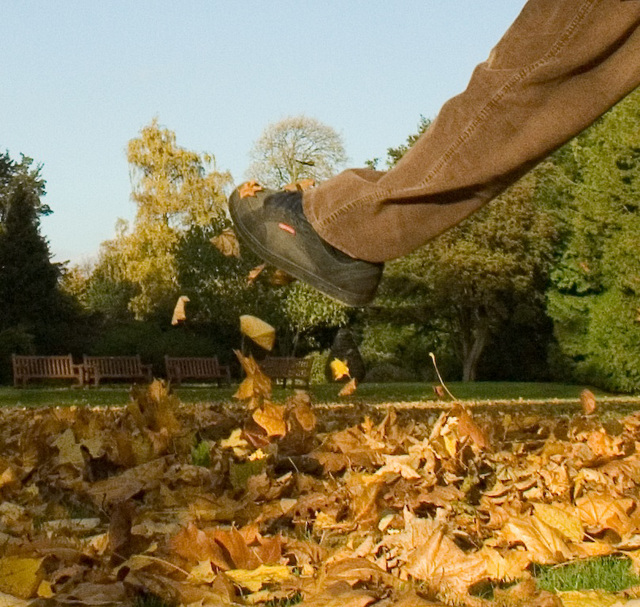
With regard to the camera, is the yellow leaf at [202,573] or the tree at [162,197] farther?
the tree at [162,197]

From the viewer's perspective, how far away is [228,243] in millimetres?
4422

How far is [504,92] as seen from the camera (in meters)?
2.52

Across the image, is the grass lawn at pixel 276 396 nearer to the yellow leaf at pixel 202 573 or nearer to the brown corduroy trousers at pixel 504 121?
the brown corduroy trousers at pixel 504 121

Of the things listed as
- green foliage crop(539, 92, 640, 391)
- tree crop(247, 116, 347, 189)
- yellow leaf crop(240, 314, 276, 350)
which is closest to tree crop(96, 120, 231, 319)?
tree crop(247, 116, 347, 189)

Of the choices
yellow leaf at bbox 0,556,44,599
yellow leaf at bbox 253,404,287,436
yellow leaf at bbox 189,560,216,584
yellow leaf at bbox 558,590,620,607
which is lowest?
yellow leaf at bbox 558,590,620,607

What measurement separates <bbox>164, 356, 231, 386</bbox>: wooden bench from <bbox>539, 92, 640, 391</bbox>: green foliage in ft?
29.7

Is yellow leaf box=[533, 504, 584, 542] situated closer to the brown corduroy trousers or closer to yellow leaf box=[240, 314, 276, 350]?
the brown corduroy trousers

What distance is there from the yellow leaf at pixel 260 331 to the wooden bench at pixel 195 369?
74.1 feet

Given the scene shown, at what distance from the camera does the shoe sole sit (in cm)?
282

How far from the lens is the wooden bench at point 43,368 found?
25.4m

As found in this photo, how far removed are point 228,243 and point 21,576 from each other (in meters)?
2.55

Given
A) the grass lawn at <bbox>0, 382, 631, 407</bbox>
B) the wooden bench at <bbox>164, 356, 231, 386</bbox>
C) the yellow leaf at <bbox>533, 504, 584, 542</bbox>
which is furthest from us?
the wooden bench at <bbox>164, 356, 231, 386</bbox>

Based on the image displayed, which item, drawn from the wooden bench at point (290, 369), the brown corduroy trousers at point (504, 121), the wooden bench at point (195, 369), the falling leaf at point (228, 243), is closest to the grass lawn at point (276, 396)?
the wooden bench at point (195, 369)

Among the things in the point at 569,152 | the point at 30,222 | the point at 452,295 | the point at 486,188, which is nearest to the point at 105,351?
the point at 30,222
